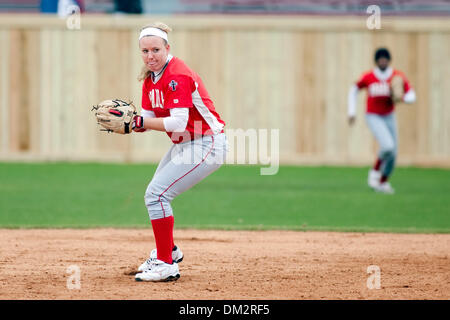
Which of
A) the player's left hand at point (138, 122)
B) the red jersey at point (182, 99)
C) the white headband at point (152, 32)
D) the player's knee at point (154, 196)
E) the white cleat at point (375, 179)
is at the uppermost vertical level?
the white headband at point (152, 32)

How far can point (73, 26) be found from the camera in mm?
16734

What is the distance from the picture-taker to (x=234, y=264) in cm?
738

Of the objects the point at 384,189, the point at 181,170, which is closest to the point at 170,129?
the point at 181,170

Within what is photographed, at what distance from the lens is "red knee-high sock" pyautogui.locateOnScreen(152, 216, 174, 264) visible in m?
6.49

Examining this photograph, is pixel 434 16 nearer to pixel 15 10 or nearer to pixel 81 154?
pixel 81 154

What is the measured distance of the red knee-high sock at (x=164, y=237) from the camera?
6488mm

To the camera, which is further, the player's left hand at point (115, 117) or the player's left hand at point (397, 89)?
the player's left hand at point (397, 89)

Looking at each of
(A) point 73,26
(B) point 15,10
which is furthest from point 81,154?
(B) point 15,10

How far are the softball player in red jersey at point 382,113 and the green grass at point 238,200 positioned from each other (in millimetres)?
375

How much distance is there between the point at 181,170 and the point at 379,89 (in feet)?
24.7

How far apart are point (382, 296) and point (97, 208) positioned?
20.1ft

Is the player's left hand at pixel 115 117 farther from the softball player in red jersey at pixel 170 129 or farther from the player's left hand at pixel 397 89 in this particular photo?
the player's left hand at pixel 397 89

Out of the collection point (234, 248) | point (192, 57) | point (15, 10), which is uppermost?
point (15, 10)

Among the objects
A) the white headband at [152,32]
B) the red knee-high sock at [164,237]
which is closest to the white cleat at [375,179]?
the red knee-high sock at [164,237]
